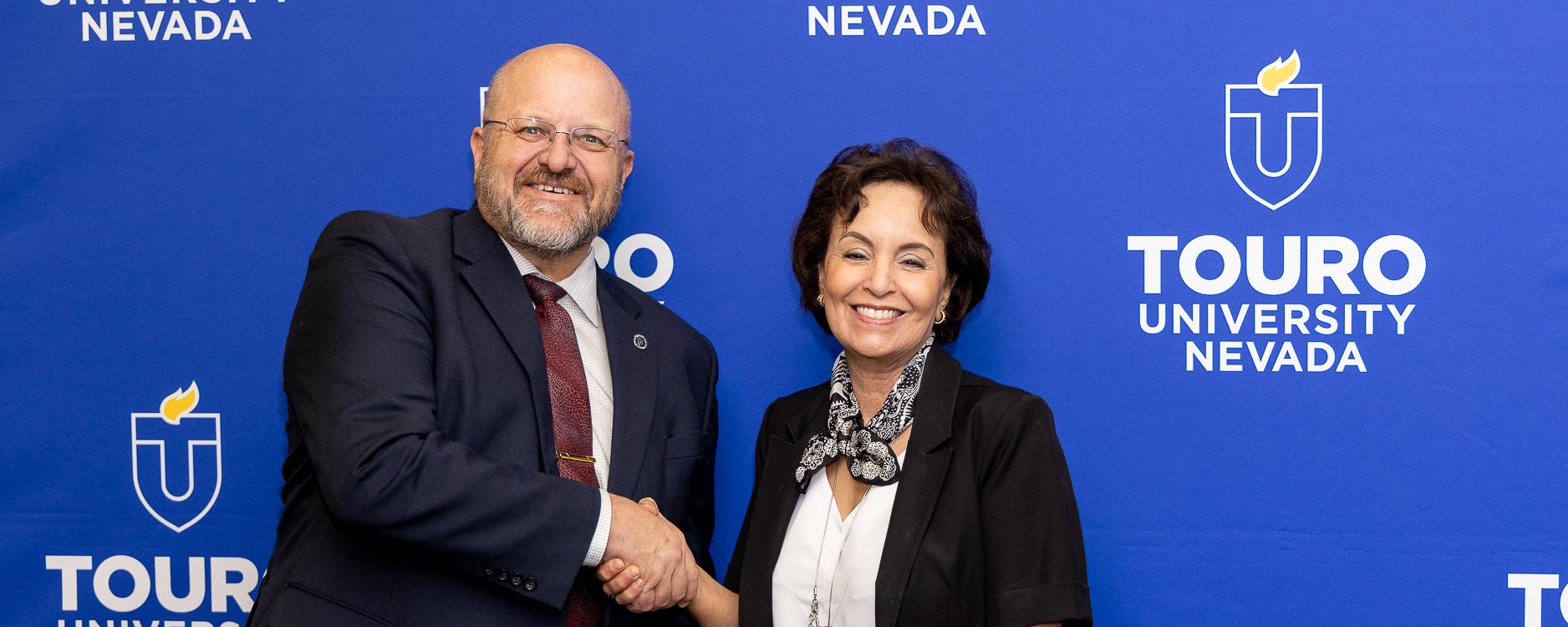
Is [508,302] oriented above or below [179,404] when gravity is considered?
above

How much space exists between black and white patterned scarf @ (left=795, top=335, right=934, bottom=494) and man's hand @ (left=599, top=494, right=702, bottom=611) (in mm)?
236

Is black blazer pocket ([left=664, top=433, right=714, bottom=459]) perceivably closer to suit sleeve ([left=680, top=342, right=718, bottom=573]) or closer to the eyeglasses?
suit sleeve ([left=680, top=342, right=718, bottom=573])

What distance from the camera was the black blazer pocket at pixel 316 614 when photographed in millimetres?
1680

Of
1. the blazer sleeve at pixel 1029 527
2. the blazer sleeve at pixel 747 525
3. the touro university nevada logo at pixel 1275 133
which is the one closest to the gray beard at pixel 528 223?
the blazer sleeve at pixel 747 525

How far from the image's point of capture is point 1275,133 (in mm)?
2258

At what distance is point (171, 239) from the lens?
8.12ft

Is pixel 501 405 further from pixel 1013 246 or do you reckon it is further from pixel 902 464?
pixel 1013 246

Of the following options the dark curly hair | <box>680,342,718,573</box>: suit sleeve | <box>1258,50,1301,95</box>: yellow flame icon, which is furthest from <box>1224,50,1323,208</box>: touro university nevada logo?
<box>680,342,718,573</box>: suit sleeve

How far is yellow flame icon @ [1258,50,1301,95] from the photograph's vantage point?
88.7 inches

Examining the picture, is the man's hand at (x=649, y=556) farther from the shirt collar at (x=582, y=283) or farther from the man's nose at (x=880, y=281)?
the man's nose at (x=880, y=281)

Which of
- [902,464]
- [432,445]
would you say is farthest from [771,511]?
[432,445]

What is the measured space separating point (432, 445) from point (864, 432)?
0.68 m

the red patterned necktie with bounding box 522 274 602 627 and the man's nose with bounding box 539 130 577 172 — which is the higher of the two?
the man's nose with bounding box 539 130 577 172

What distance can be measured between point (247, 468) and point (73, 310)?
1.73 feet
